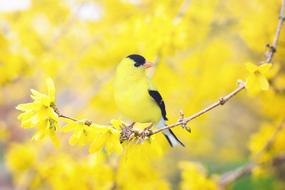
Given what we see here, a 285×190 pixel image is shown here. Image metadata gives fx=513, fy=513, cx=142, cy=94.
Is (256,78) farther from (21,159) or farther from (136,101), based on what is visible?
(21,159)

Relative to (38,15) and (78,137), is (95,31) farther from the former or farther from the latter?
(78,137)

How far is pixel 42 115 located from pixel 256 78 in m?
0.45

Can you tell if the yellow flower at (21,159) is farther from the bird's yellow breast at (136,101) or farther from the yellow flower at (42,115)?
the bird's yellow breast at (136,101)

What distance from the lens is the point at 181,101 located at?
3.47m

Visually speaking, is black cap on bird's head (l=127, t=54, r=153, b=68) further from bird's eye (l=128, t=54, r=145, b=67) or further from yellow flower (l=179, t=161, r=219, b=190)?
yellow flower (l=179, t=161, r=219, b=190)

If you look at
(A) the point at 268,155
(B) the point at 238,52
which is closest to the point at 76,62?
(A) the point at 268,155

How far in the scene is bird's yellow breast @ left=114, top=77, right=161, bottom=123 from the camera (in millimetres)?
874

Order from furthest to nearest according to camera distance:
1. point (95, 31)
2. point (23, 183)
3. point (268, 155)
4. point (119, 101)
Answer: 1. point (95, 31)
2. point (23, 183)
3. point (268, 155)
4. point (119, 101)

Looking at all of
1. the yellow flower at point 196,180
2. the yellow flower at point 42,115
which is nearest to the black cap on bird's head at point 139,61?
the yellow flower at point 42,115

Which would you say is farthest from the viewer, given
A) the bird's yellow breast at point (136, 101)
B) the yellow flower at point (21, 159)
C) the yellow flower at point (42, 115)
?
the yellow flower at point (21, 159)

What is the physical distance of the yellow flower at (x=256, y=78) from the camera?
1054 mm

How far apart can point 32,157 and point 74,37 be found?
4.54ft

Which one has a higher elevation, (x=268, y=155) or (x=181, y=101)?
(x=181, y=101)

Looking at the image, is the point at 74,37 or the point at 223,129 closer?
the point at 74,37
